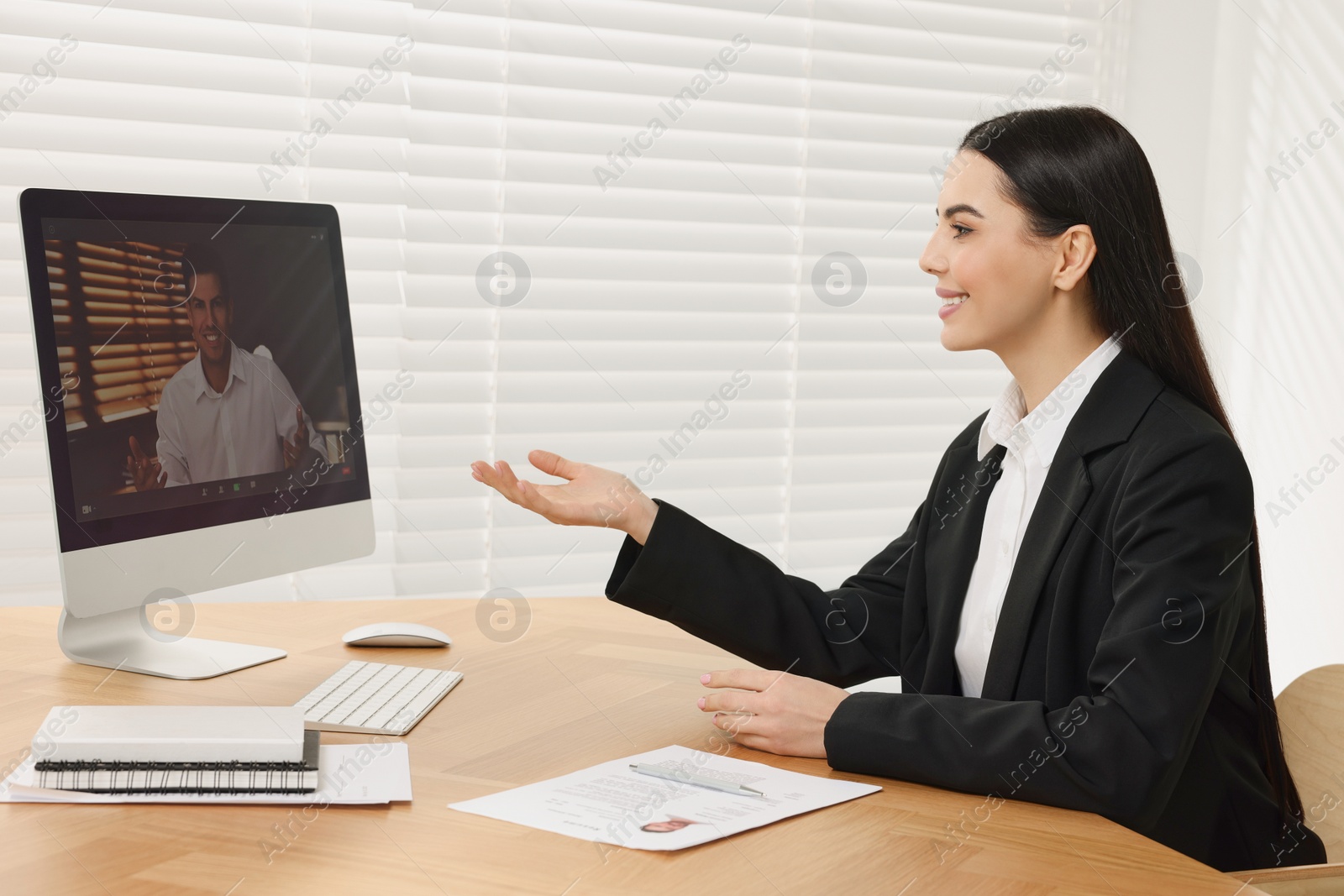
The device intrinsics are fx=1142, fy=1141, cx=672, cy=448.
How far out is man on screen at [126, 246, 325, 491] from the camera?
143cm

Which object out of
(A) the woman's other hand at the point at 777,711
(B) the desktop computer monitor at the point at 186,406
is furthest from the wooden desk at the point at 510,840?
(B) the desktop computer monitor at the point at 186,406

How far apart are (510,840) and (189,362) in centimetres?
81

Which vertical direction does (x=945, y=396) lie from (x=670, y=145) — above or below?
below

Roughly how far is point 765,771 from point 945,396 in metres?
1.91

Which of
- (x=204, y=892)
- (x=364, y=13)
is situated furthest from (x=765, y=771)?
(x=364, y=13)

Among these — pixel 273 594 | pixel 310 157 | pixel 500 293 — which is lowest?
pixel 273 594

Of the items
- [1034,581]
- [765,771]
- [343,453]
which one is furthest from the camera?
[343,453]

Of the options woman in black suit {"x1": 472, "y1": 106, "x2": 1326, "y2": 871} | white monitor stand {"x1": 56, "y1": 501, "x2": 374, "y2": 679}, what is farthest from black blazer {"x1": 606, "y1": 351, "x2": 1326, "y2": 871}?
white monitor stand {"x1": 56, "y1": 501, "x2": 374, "y2": 679}

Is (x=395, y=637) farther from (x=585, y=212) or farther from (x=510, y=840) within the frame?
(x=585, y=212)

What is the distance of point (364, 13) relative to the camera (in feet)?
A: 7.65

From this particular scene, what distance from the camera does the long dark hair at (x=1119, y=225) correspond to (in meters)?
1.49

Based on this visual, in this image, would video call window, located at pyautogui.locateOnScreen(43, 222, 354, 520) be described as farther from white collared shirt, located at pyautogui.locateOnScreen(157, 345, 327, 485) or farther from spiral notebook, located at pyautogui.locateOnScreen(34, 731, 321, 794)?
spiral notebook, located at pyautogui.locateOnScreen(34, 731, 321, 794)

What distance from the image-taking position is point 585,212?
8.34 feet

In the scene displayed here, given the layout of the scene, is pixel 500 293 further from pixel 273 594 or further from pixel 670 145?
pixel 273 594
